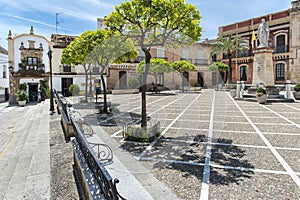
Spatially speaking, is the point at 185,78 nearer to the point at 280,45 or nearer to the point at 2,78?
the point at 280,45

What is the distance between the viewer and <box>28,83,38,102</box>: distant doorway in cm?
2238

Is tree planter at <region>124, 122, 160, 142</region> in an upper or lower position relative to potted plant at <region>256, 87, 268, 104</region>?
lower

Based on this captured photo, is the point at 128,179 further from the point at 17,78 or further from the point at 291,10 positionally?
the point at 291,10

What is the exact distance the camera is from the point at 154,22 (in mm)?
6180

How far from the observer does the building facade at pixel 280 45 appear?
26297 millimetres

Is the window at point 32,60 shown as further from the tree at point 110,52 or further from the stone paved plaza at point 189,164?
the stone paved plaza at point 189,164

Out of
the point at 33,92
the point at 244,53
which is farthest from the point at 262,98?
the point at 33,92

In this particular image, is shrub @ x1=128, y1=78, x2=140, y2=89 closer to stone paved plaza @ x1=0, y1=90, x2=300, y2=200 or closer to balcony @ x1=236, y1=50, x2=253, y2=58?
balcony @ x1=236, y1=50, x2=253, y2=58

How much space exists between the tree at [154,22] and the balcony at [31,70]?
19044mm

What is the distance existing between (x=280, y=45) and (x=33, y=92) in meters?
29.1

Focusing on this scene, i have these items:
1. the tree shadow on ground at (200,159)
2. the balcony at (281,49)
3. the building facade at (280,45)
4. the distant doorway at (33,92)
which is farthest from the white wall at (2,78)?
the balcony at (281,49)

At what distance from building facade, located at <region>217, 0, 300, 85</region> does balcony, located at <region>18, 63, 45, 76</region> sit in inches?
926

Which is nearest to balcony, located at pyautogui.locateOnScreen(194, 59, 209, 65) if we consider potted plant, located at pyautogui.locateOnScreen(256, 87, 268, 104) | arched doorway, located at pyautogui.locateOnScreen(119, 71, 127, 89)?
arched doorway, located at pyautogui.locateOnScreen(119, 71, 127, 89)

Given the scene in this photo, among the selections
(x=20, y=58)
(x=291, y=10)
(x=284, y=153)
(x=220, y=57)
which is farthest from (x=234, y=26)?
(x=284, y=153)
